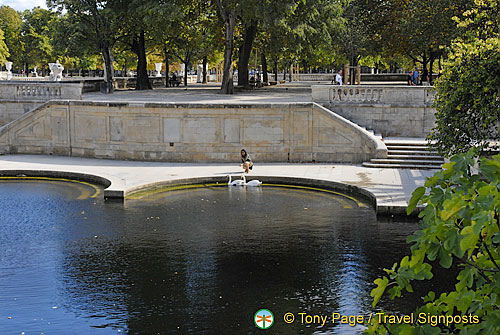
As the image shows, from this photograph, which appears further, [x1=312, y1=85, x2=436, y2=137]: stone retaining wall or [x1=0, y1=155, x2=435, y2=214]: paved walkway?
Answer: [x1=312, y1=85, x2=436, y2=137]: stone retaining wall

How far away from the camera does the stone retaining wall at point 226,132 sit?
2919 cm

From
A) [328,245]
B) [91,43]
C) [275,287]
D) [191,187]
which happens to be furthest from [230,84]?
[275,287]

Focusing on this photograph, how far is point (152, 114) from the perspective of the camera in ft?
97.0

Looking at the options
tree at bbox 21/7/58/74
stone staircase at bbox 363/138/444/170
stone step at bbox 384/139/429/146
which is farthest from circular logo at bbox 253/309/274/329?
tree at bbox 21/7/58/74

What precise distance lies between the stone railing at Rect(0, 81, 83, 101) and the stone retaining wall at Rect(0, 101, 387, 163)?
2198 mm

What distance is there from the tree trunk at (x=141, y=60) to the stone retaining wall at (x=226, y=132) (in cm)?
1730

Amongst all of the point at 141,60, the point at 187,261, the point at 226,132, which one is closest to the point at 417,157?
the point at 226,132

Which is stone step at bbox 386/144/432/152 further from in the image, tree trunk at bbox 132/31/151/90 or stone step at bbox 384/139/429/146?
tree trunk at bbox 132/31/151/90

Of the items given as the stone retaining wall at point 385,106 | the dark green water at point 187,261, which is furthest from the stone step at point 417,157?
the dark green water at point 187,261

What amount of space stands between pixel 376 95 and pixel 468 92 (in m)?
11.7

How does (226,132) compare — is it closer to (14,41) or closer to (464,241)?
(464,241)

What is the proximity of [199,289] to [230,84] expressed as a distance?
27867mm

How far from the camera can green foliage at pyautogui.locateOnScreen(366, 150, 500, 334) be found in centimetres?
486

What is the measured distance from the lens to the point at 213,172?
26531 millimetres
